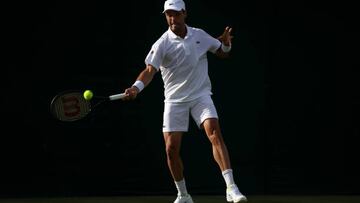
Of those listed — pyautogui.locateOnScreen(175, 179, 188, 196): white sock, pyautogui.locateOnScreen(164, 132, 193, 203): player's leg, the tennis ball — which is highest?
the tennis ball

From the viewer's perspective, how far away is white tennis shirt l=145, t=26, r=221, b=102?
22.1ft

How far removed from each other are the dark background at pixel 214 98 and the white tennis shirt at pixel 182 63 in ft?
3.51

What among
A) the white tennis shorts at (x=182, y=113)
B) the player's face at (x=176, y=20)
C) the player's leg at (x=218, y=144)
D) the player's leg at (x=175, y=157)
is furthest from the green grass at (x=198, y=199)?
the player's face at (x=176, y=20)

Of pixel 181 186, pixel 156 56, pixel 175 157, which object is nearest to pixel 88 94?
pixel 156 56

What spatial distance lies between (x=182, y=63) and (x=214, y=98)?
1.21 meters

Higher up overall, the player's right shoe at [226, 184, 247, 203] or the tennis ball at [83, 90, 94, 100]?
the tennis ball at [83, 90, 94, 100]

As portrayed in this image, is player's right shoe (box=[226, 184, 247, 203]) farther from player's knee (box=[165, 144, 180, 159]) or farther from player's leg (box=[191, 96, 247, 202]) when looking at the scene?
player's knee (box=[165, 144, 180, 159])

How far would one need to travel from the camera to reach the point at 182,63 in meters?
6.76

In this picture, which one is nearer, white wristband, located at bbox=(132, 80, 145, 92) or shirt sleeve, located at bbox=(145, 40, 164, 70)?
white wristband, located at bbox=(132, 80, 145, 92)

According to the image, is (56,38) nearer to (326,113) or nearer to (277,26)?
(277,26)

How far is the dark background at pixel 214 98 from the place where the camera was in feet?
25.3

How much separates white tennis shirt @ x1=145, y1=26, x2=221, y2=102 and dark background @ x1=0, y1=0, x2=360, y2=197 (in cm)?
107

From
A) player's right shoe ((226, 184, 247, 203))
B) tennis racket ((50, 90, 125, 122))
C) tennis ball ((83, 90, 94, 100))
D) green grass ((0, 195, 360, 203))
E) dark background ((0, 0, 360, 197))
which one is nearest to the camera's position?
player's right shoe ((226, 184, 247, 203))

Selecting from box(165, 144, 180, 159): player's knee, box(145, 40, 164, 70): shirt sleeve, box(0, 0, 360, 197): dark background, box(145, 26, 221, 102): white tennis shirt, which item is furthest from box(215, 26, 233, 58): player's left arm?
box(0, 0, 360, 197): dark background
